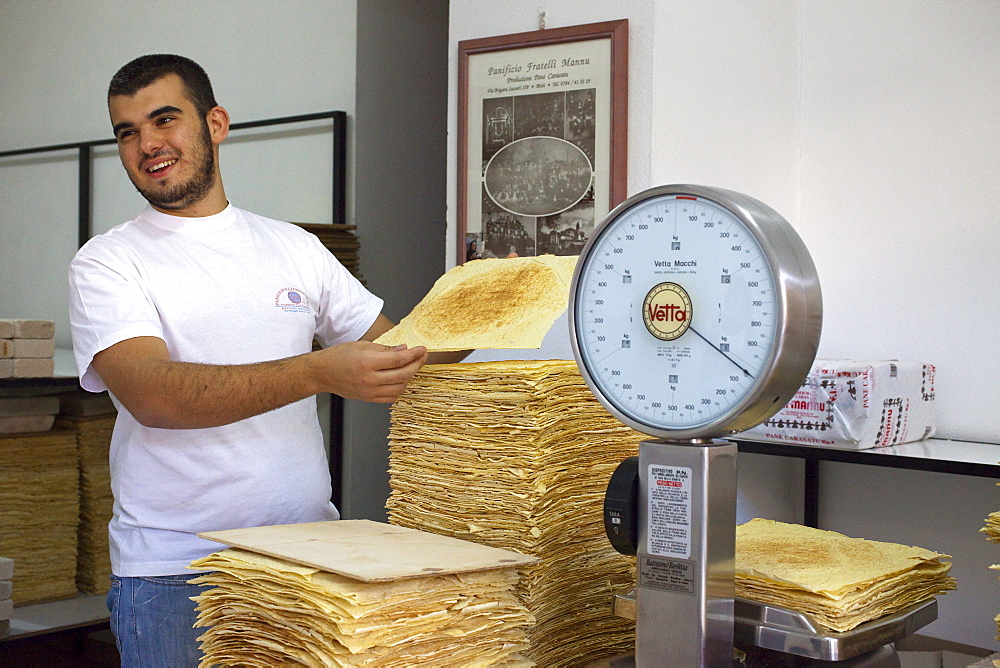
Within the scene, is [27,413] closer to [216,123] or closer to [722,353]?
[216,123]

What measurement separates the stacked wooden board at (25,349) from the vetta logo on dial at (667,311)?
278 centimetres

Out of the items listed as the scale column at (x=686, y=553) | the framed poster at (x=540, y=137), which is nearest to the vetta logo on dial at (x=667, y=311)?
the scale column at (x=686, y=553)

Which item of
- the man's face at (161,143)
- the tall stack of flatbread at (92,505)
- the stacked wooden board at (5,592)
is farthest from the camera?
the tall stack of flatbread at (92,505)

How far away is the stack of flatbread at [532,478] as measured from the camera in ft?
4.08

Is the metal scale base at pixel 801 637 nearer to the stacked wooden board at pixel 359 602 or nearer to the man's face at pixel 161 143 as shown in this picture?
the stacked wooden board at pixel 359 602


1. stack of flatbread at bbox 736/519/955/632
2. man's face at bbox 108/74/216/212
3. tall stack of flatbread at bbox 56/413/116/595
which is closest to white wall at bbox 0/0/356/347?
tall stack of flatbread at bbox 56/413/116/595

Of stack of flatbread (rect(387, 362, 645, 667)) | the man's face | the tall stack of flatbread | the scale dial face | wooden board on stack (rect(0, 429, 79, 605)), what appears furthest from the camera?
the tall stack of flatbread

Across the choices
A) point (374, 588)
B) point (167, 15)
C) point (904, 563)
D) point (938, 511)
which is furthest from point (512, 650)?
point (167, 15)

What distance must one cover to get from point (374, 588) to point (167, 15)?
148 inches

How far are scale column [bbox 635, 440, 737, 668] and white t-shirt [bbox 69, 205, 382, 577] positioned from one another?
853 mm

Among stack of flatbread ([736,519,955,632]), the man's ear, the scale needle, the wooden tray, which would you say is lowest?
stack of flatbread ([736,519,955,632])

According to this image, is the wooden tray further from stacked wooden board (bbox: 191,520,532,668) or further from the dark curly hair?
the dark curly hair

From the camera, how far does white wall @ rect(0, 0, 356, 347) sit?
367 cm

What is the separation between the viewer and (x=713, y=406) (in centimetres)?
100
